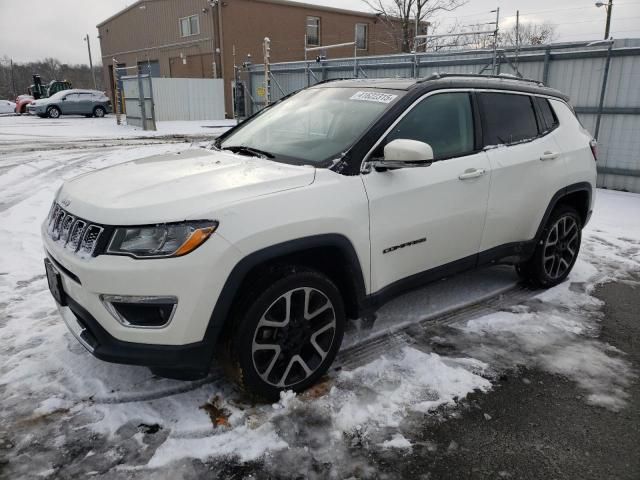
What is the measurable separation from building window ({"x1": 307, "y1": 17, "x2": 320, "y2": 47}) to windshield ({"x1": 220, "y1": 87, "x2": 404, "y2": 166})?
30.5 metres

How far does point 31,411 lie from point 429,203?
2595mm

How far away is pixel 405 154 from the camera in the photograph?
285 centimetres

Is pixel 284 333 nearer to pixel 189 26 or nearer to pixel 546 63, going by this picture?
pixel 546 63

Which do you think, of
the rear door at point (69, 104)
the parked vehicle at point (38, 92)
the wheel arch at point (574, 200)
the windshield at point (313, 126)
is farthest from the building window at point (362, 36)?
the windshield at point (313, 126)

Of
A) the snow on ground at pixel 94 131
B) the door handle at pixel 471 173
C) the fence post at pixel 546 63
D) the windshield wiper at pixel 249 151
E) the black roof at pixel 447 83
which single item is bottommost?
the snow on ground at pixel 94 131

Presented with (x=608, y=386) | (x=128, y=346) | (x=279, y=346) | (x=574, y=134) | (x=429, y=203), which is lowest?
(x=608, y=386)

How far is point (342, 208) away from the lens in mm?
2801

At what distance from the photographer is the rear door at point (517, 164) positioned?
148 inches

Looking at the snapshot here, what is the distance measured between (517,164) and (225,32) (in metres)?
27.8

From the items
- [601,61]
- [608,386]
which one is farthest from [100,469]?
[601,61]

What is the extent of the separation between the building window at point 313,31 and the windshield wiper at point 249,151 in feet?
101

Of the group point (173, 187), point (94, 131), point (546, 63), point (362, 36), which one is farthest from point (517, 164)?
point (362, 36)

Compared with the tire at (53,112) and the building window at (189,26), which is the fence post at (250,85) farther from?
the tire at (53,112)

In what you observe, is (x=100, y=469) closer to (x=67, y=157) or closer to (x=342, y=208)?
(x=342, y=208)
